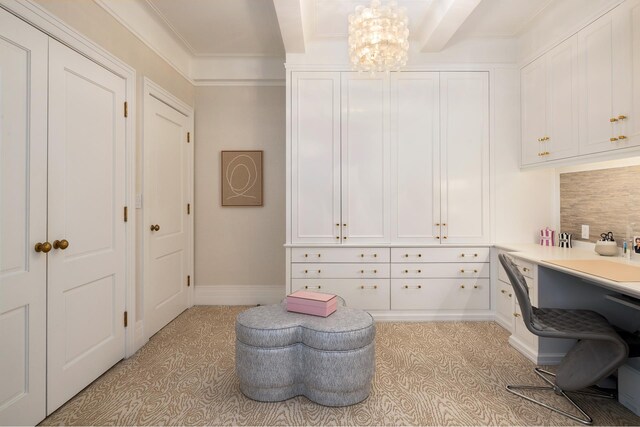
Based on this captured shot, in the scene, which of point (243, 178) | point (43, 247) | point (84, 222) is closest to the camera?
point (43, 247)

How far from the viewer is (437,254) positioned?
10.7 feet

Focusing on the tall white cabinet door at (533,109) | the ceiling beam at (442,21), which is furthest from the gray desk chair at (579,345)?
the ceiling beam at (442,21)

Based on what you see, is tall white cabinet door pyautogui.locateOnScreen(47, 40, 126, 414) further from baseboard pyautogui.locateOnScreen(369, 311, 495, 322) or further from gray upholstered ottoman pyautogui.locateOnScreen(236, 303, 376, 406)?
baseboard pyautogui.locateOnScreen(369, 311, 495, 322)

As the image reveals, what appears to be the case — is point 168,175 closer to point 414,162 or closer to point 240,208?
point 240,208

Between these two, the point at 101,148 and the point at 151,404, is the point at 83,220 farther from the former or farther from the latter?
the point at 151,404

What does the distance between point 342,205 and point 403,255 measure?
0.81m

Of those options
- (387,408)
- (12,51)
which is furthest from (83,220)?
(387,408)

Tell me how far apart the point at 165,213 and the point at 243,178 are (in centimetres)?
101

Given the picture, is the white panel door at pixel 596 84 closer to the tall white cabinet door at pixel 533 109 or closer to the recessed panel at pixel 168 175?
the tall white cabinet door at pixel 533 109

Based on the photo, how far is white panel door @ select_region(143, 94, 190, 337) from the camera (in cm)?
288

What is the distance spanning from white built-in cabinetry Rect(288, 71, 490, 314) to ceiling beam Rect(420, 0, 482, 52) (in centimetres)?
30

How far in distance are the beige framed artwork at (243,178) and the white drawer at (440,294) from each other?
6.31ft

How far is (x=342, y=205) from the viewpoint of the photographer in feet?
10.7

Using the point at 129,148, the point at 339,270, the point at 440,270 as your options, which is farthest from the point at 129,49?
the point at 440,270
